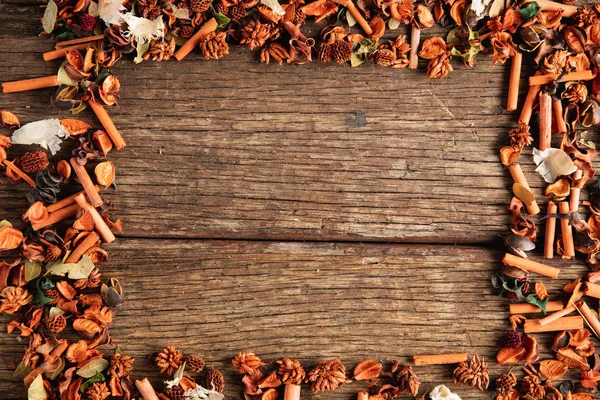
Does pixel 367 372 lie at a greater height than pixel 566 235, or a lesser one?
lesser

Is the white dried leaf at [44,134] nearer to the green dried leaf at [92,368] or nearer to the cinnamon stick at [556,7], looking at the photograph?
the green dried leaf at [92,368]

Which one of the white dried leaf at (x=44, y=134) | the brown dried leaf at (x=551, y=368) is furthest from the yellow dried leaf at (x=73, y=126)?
the brown dried leaf at (x=551, y=368)

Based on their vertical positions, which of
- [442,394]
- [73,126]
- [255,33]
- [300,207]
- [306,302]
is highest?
[255,33]

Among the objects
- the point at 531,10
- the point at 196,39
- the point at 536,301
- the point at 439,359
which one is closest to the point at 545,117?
the point at 531,10

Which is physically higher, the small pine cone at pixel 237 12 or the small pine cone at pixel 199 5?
the small pine cone at pixel 199 5

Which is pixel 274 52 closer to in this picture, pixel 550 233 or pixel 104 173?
pixel 104 173
